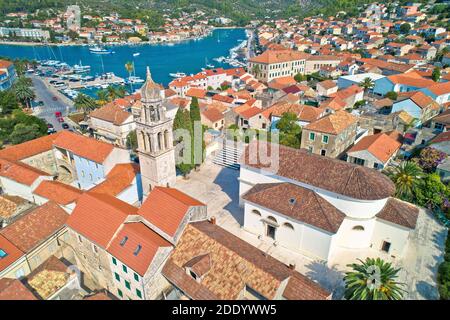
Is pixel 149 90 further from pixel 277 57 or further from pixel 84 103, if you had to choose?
pixel 277 57

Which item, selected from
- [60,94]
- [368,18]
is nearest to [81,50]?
[60,94]

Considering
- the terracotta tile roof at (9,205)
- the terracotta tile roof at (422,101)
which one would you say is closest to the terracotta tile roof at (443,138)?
the terracotta tile roof at (422,101)

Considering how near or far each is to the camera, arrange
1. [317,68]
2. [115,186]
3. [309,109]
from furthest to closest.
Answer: [317,68] < [309,109] < [115,186]

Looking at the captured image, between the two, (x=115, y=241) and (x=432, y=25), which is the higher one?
(x=432, y=25)

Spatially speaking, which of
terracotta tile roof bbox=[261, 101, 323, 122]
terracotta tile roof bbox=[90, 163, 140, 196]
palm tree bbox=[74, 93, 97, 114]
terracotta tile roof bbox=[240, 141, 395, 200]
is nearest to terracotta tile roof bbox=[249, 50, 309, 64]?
terracotta tile roof bbox=[261, 101, 323, 122]

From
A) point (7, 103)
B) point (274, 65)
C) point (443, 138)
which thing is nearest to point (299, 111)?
point (443, 138)
